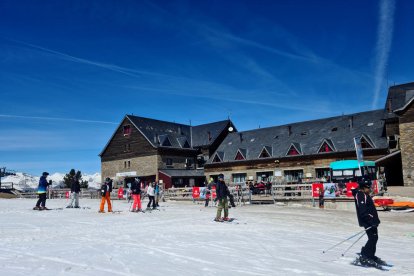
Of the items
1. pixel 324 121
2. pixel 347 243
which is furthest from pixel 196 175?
pixel 347 243

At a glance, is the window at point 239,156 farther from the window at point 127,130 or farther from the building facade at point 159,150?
the window at point 127,130

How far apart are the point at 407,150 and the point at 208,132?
27.4 meters

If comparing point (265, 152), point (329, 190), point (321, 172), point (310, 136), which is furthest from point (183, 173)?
point (329, 190)

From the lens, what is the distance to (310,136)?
1737 inches

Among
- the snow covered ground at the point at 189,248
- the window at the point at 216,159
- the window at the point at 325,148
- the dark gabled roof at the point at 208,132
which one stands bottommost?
the snow covered ground at the point at 189,248

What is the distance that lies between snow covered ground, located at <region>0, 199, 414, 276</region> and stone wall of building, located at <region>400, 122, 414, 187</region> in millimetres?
20192

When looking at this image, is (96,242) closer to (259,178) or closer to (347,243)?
(347,243)

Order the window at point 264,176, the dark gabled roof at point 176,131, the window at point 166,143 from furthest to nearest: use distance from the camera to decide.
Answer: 1. the dark gabled roof at point 176,131
2. the window at point 166,143
3. the window at point 264,176

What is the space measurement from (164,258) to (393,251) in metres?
5.67

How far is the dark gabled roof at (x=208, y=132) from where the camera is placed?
53831mm

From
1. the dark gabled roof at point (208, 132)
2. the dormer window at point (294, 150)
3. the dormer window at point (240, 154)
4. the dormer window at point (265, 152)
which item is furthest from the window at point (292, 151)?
the dark gabled roof at point (208, 132)

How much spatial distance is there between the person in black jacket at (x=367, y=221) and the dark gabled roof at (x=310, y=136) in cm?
3125

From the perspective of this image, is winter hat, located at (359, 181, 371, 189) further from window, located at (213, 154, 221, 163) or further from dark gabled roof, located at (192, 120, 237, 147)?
dark gabled roof, located at (192, 120, 237, 147)

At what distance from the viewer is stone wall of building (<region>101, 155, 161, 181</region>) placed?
48.9 meters
